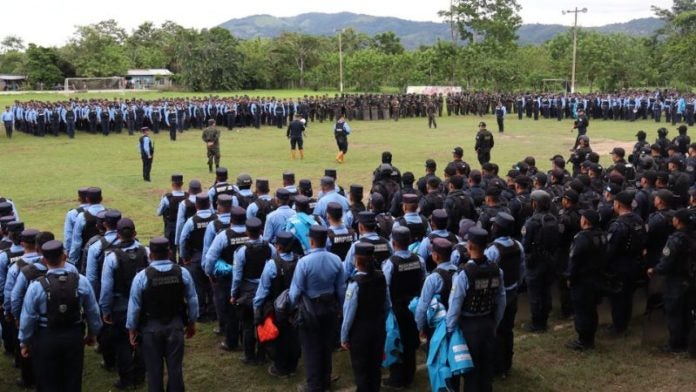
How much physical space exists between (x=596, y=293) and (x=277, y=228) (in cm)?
348

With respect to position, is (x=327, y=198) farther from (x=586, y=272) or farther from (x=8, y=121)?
(x=8, y=121)

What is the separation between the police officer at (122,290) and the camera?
19.1ft

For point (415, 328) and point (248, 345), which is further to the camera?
point (248, 345)

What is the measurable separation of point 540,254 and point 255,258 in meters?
3.14

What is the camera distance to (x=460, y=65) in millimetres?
50969

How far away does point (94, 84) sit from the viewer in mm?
62656

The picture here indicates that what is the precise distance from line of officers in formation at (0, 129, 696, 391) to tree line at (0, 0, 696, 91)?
139 feet

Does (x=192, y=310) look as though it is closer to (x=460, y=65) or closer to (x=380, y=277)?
(x=380, y=277)

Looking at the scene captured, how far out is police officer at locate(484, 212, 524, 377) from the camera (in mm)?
5922

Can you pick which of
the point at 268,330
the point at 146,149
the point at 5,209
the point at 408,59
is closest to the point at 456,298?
the point at 268,330

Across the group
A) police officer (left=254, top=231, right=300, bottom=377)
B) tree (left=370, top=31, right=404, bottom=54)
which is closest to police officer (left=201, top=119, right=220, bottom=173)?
police officer (left=254, top=231, right=300, bottom=377)

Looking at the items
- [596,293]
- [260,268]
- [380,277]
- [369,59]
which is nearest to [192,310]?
[260,268]

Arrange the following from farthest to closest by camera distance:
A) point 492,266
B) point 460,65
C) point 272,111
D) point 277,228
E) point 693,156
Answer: point 460,65 < point 272,111 < point 693,156 < point 277,228 < point 492,266

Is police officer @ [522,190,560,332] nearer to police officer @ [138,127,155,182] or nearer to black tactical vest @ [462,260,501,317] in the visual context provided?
black tactical vest @ [462,260,501,317]
